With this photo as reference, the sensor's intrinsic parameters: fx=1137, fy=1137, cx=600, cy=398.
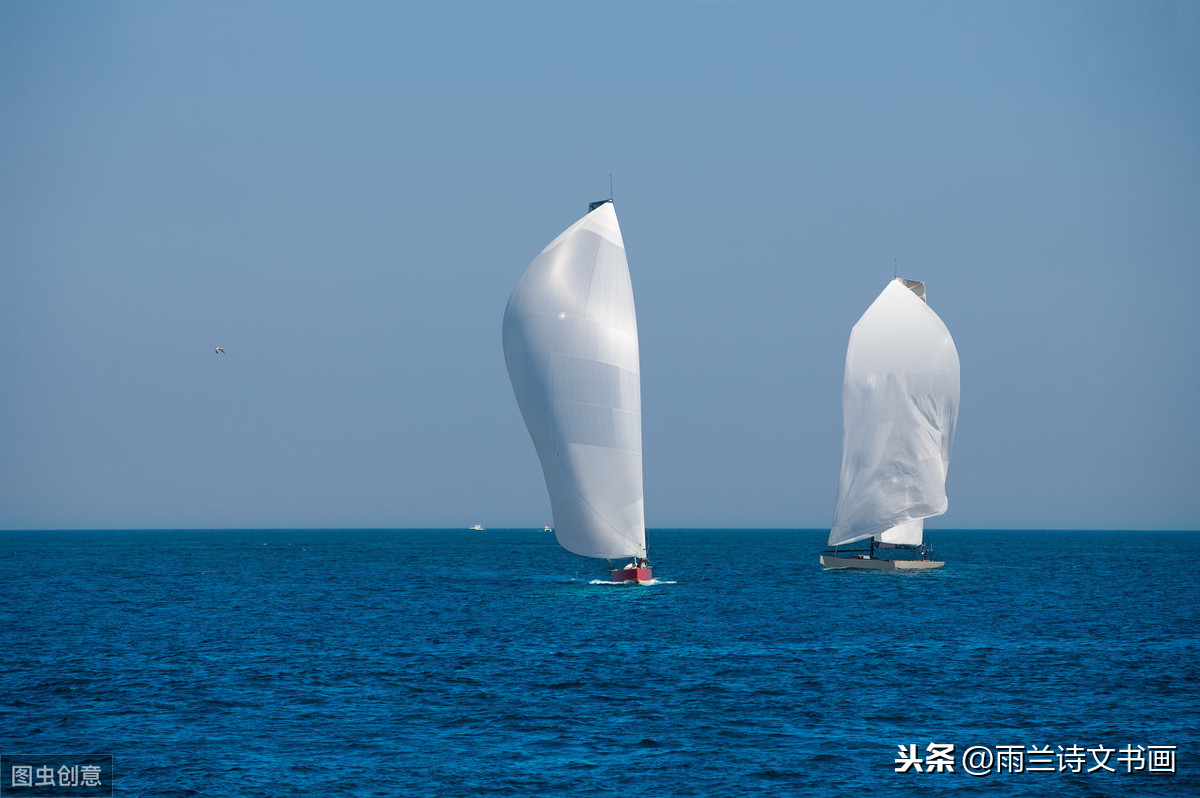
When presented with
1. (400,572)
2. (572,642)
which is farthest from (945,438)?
(400,572)

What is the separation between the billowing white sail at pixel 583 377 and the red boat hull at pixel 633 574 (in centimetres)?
601

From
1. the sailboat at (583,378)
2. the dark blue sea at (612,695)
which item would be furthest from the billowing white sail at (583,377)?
the dark blue sea at (612,695)

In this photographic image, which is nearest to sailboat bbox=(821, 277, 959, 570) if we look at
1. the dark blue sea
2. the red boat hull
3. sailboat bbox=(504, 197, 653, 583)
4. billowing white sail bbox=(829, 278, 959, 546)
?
billowing white sail bbox=(829, 278, 959, 546)

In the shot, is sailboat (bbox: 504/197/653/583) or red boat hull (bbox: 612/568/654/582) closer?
sailboat (bbox: 504/197/653/583)

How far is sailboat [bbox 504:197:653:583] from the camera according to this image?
5750cm

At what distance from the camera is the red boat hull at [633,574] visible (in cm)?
6606

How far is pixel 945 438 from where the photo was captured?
8506 cm

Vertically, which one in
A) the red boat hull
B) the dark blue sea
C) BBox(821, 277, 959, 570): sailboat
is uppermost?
BBox(821, 277, 959, 570): sailboat

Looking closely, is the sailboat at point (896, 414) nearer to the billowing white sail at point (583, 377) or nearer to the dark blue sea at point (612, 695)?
the dark blue sea at point (612, 695)

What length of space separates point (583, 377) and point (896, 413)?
3353 centimetres

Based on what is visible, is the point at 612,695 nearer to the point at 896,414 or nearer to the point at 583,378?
the point at 583,378

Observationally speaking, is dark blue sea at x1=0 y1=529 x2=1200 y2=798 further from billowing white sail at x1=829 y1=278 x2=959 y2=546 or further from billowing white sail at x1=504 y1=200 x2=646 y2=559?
billowing white sail at x1=829 y1=278 x2=959 y2=546

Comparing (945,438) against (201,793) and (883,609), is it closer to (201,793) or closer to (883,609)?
(883,609)

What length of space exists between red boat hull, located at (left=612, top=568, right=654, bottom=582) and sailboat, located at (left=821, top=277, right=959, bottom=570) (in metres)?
24.3
